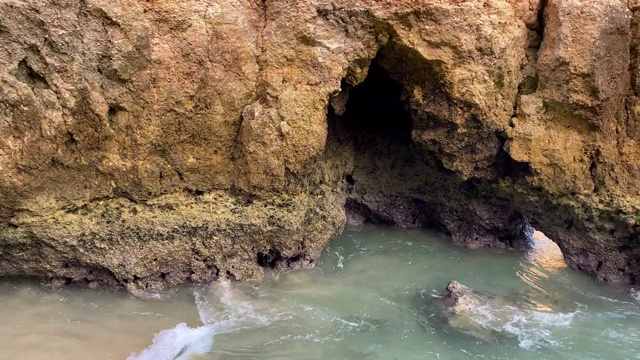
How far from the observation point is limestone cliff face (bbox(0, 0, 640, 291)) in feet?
15.3

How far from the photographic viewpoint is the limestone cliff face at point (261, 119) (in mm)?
4652

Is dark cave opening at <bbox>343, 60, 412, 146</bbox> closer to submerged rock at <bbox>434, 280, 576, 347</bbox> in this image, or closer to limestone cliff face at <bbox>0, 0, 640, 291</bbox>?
limestone cliff face at <bbox>0, 0, 640, 291</bbox>

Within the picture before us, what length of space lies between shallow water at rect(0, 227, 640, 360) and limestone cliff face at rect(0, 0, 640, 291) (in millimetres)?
303

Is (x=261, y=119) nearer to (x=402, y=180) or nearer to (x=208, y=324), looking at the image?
(x=208, y=324)

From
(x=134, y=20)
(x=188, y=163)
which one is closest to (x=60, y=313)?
(x=188, y=163)

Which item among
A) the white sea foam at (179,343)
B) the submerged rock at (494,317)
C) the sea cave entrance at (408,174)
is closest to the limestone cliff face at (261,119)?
the sea cave entrance at (408,174)

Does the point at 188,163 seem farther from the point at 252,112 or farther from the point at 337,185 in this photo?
the point at 337,185

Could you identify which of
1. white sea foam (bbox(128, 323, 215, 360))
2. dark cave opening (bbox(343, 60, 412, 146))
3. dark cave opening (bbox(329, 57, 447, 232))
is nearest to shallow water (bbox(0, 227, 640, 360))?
white sea foam (bbox(128, 323, 215, 360))

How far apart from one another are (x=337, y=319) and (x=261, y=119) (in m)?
2.12

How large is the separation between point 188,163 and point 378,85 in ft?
8.55

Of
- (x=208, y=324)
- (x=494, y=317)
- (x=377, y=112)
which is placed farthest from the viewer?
(x=377, y=112)

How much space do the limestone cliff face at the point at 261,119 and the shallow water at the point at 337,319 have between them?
303 mm

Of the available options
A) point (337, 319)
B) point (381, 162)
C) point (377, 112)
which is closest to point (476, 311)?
point (337, 319)

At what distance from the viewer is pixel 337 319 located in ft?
17.1
